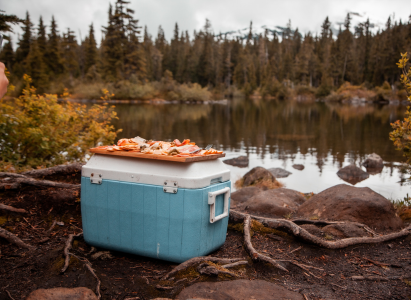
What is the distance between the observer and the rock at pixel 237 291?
3.14 m

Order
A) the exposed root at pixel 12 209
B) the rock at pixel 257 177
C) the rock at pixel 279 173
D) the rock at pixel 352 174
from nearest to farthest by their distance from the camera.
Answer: the exposed root at pixel 12 209, the rock at pixel 257 177, the rock at pixel 352 174, the rock at pixel 279 173

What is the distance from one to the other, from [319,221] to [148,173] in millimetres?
3154

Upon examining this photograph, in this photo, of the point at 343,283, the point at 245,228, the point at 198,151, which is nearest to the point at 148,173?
the point at 198,151

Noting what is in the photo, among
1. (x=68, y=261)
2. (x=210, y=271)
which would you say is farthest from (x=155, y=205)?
(x=68, y=261)

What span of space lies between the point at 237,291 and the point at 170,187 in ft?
3.79

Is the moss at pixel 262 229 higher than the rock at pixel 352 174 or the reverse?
higher

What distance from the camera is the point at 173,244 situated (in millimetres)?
3727

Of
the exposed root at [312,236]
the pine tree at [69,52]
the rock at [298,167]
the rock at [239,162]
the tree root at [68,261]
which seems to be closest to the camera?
the tree root at [68,261]

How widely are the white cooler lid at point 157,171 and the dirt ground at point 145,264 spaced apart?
926mm

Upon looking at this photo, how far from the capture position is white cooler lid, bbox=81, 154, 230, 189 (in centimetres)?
357

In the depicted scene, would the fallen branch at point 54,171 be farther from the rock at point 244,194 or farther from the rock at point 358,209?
the rock at point 244,194

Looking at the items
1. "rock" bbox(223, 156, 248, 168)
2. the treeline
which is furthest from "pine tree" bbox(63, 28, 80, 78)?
"rock" bbox(223, 156, 248, 168)

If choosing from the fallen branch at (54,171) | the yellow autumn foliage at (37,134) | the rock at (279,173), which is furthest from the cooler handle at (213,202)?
the rock at (279,173)

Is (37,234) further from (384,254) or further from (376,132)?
(376,132)
